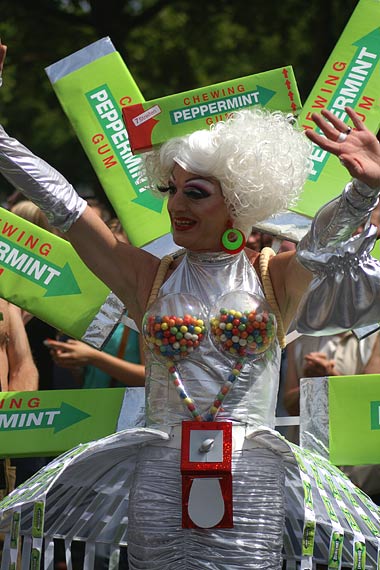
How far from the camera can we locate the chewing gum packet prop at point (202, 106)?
351 centimetres

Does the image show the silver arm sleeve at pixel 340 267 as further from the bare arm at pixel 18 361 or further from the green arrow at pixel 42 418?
the bare arm at pixel 18 361

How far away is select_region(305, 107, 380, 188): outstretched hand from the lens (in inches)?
119

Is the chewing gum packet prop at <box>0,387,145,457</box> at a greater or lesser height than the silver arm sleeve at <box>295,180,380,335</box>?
lesser

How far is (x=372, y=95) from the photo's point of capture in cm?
397

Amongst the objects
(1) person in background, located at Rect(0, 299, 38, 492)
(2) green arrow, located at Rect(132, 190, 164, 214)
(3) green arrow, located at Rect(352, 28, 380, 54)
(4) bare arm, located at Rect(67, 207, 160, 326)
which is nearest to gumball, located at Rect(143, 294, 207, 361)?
(4) bare arm, located at Rect(67, 207, 160, 326)

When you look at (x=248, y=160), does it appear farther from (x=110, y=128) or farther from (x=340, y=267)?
(x=110, y=128)

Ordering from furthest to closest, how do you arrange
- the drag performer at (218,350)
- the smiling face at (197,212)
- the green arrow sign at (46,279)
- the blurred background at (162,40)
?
the blurred background at (162,40) < the green arrow sign at (46,279) < the smiling face at (197,212) < the drag performer at (218,350)

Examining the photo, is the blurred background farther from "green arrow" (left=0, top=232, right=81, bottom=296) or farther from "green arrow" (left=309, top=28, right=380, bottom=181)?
"green arrow" (left=0, top=232, right=81, bottom=296)

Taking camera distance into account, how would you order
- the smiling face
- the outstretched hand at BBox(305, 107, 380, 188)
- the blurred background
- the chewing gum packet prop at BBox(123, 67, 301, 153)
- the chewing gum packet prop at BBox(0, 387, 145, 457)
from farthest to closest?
the blurred background
the chewing gum packet prop at BBox(0, 387, 145, 457)
the chewing gum packet prop at BBox(123, 67, 301, 153)
the smiling face
the outstretched hand at BBox(305, 107, 380, 188)

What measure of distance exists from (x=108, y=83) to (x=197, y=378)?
48.8 inches

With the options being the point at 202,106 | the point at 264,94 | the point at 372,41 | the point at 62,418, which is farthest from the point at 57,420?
the point at 372,41

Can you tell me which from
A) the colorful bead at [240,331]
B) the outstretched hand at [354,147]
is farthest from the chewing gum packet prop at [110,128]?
the outstretched hand at [354,147]

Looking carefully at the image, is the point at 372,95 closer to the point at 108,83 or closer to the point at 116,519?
the point at 108,83

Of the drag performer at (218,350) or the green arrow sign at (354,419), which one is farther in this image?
the green arrow sign at (354,419)
